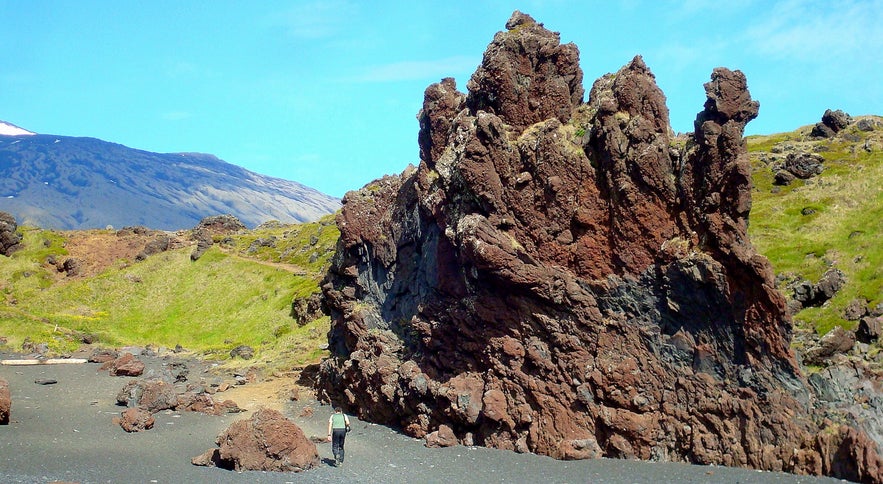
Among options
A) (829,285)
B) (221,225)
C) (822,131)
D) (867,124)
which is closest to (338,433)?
(829,285)

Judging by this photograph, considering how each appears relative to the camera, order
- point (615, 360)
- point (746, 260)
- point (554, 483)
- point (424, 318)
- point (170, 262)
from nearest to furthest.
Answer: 1. point (554, 483)
2. point (746, 260)
3. point (615, 360)
4. point (424, 318)
5. point (170, 262)

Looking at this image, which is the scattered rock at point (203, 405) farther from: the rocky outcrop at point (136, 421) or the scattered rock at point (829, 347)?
the scattered rock at point (829, 347)

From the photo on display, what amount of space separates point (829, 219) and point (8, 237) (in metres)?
101

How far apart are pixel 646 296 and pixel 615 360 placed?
9.10 feet

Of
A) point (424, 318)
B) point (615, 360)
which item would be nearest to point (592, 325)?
point (615, 360)

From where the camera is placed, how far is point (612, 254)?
2969 cm

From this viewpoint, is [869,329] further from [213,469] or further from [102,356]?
[102,356]

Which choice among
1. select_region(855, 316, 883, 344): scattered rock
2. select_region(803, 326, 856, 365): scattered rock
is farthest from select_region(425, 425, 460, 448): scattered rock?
select_region(855, 316, 883, 344): scattered rock

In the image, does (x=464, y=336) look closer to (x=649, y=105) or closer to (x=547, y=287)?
(x=547, y=287)

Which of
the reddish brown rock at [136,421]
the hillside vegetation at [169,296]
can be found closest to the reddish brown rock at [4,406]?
the reddish brown rock at [136,421]

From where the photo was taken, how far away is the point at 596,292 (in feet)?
96.6

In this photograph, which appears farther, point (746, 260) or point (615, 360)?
point (615, 360)

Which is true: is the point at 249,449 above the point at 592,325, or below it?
below

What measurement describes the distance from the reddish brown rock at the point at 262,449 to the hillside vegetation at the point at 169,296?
25932 mm
